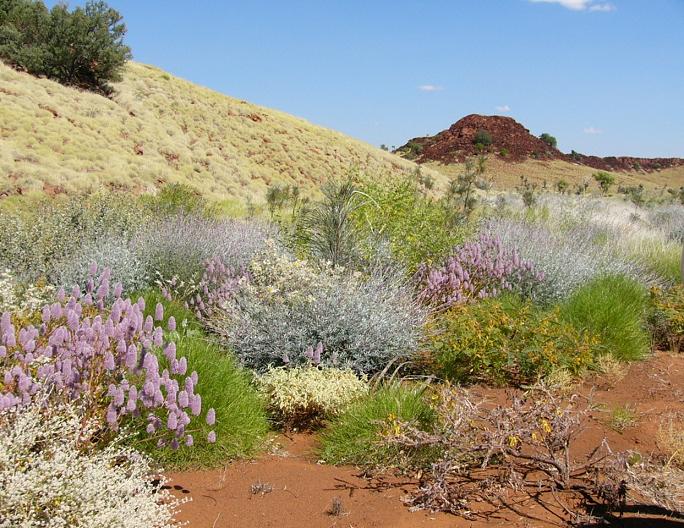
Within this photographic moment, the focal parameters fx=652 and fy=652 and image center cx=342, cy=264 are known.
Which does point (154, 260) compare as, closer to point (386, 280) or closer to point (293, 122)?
point (386, 280)

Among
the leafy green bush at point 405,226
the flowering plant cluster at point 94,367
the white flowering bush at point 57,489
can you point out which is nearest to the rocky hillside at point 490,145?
the leafy green bush at point 405,226

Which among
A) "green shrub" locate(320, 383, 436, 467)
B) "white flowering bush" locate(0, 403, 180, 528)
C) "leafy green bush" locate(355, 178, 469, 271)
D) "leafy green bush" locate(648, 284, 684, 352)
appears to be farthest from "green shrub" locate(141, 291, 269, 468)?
"leafy green bush" locate(648, 284, 684, 352)

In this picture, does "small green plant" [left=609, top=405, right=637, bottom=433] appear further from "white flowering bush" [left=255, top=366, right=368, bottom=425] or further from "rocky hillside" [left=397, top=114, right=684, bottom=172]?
"rocky hillside" [left=397, top=114, right=684, bottom=172]

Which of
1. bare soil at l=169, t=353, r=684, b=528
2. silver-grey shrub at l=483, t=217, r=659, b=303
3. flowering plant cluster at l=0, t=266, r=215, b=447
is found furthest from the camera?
silver-grey shrub at l=483, t=217, r=659, b=303

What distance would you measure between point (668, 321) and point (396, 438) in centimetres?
464

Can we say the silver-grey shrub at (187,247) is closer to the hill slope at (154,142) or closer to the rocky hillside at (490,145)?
the hill slope at (154,142)

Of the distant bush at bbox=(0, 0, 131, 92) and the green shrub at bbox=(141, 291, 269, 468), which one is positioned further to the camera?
the distant bush at bbox=(0, 0, 131, 92)

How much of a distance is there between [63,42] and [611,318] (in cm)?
3152

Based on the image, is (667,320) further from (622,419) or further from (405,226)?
(405,226)

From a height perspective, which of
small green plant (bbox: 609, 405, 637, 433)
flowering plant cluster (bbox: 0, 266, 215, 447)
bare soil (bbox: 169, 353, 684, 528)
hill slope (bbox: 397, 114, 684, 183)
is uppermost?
hill slope (bbox: 397, 114, 684, 183)

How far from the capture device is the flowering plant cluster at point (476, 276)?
7035mm

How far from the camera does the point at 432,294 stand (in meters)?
7.01

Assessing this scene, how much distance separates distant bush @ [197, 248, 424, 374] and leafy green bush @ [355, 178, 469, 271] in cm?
174

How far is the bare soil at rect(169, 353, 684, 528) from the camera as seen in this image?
317 centimetres
